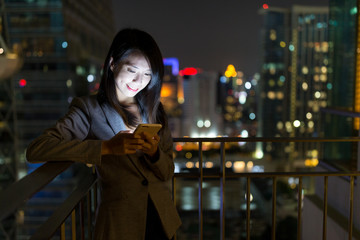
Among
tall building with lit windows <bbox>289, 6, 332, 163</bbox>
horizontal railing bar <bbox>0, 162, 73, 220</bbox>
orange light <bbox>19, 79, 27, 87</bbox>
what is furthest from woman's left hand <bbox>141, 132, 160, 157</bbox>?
tall building with lit windows <bbox>289, 6, 332, 163</bbox>

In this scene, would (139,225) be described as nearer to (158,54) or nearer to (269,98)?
(158,54)

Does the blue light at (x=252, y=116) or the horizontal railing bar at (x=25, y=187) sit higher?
the horizontal railing bar at (x=25, y=187)

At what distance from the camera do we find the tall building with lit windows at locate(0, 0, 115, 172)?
13.1 m

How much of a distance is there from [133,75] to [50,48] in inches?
550

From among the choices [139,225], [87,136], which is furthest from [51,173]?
[139,225]

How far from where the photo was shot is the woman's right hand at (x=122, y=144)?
46.3 inches

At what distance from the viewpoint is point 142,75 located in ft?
4.51

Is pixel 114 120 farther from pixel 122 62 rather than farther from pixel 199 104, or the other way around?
pixel 199 104

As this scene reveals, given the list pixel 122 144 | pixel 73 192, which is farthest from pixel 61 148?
pixel 73 192

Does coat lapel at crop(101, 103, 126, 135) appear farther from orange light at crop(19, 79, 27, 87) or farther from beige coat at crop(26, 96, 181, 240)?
orange light at crop(19, 79, 27, 87)

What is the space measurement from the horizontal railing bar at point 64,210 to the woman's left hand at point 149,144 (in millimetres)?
355

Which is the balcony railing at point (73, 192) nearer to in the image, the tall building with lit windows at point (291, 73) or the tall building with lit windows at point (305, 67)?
the tall building with lit windows at point (305, 67)

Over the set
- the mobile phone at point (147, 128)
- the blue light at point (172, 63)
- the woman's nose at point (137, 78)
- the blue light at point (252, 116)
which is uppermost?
the blue light at point (172, 63)

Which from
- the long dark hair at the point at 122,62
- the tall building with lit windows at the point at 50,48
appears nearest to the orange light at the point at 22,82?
the tall building with lit windows at the point at 50,48
